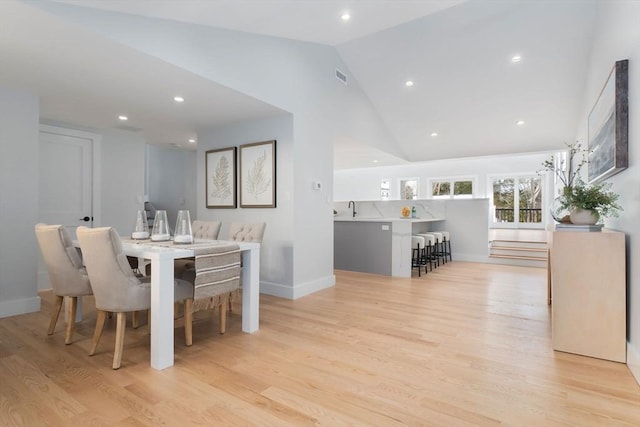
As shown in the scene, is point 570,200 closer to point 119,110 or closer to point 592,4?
point 592,4

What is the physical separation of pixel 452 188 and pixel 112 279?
973 cm

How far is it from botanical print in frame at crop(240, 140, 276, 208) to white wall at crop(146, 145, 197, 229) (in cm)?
322

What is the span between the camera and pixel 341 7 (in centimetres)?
325

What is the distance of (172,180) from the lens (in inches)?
298

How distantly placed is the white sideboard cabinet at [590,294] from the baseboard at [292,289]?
2.60m

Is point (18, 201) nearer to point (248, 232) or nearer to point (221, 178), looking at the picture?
point (221, 178)

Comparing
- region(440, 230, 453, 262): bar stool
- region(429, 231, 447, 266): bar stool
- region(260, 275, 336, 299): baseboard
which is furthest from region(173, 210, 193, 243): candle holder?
region(440, 230, 453, 262): bar stool

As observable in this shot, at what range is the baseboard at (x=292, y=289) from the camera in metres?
4.09

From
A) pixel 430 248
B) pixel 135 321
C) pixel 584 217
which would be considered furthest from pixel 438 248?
pixel 135 321

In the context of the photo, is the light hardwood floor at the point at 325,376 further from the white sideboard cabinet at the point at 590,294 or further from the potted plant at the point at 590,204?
the potted plant at the point at 590,204

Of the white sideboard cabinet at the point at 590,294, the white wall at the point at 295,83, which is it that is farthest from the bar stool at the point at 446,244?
the white sideboard cabinet at the point at 590,294

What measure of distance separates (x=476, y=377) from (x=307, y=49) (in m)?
4.11

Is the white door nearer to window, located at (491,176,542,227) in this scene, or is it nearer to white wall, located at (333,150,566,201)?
white wall, located at (333,150,566,201)

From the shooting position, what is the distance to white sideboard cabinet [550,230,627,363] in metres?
2.35
